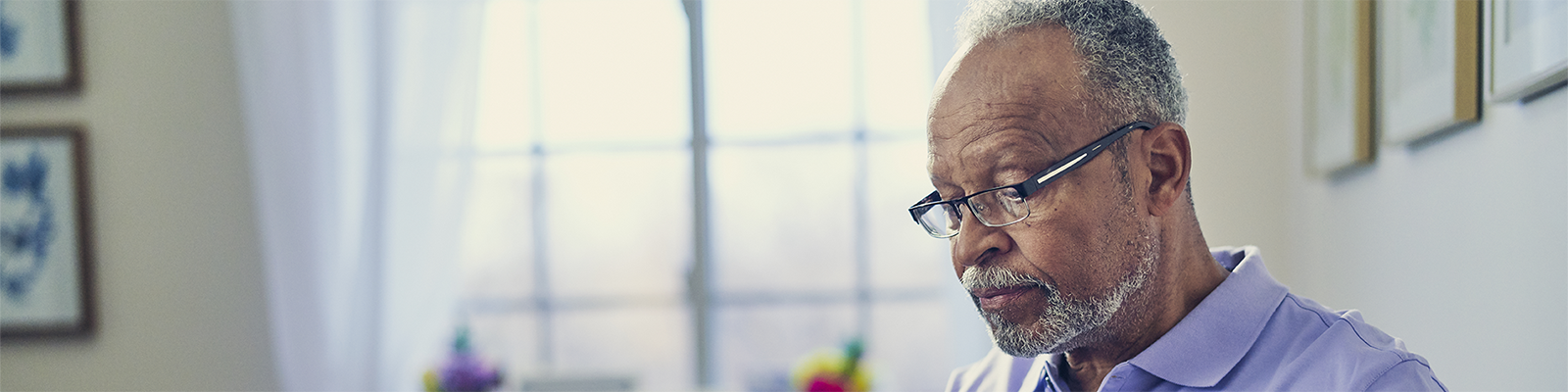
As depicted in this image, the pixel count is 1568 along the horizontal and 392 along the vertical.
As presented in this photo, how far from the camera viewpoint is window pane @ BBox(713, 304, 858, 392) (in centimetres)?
259

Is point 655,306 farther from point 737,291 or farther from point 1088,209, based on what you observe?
point 1088,209

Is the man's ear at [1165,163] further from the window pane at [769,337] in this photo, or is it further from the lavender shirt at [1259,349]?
the window pane at [769,337]

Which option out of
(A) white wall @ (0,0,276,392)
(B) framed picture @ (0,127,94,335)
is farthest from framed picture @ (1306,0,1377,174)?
(B) framed picture @ (0,127,94,335)

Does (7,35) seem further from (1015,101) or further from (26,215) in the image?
(1015,101)

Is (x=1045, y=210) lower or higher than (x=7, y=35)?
lower

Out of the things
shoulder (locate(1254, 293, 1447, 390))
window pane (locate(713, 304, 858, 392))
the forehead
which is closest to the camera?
shoulder (locate(1254, 293, 1447, 390))

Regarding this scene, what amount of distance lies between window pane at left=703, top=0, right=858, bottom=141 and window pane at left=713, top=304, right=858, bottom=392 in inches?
17.8

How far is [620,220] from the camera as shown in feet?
8.59

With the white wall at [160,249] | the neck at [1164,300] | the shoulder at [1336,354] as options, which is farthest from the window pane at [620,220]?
the shoulder at [1336,354]

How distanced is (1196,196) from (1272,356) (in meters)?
1.39

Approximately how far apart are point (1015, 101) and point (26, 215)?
2.65 m

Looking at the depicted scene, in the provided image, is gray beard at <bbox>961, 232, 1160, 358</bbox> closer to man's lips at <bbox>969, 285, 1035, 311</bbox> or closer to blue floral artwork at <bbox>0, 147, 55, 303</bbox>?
man's lips at <bbox>969, 285, 1035, 311</bbox>

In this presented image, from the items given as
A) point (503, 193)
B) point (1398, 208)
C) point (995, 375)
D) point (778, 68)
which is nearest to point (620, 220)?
point (503, 193)

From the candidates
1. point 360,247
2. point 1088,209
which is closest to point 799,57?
point 360,247
